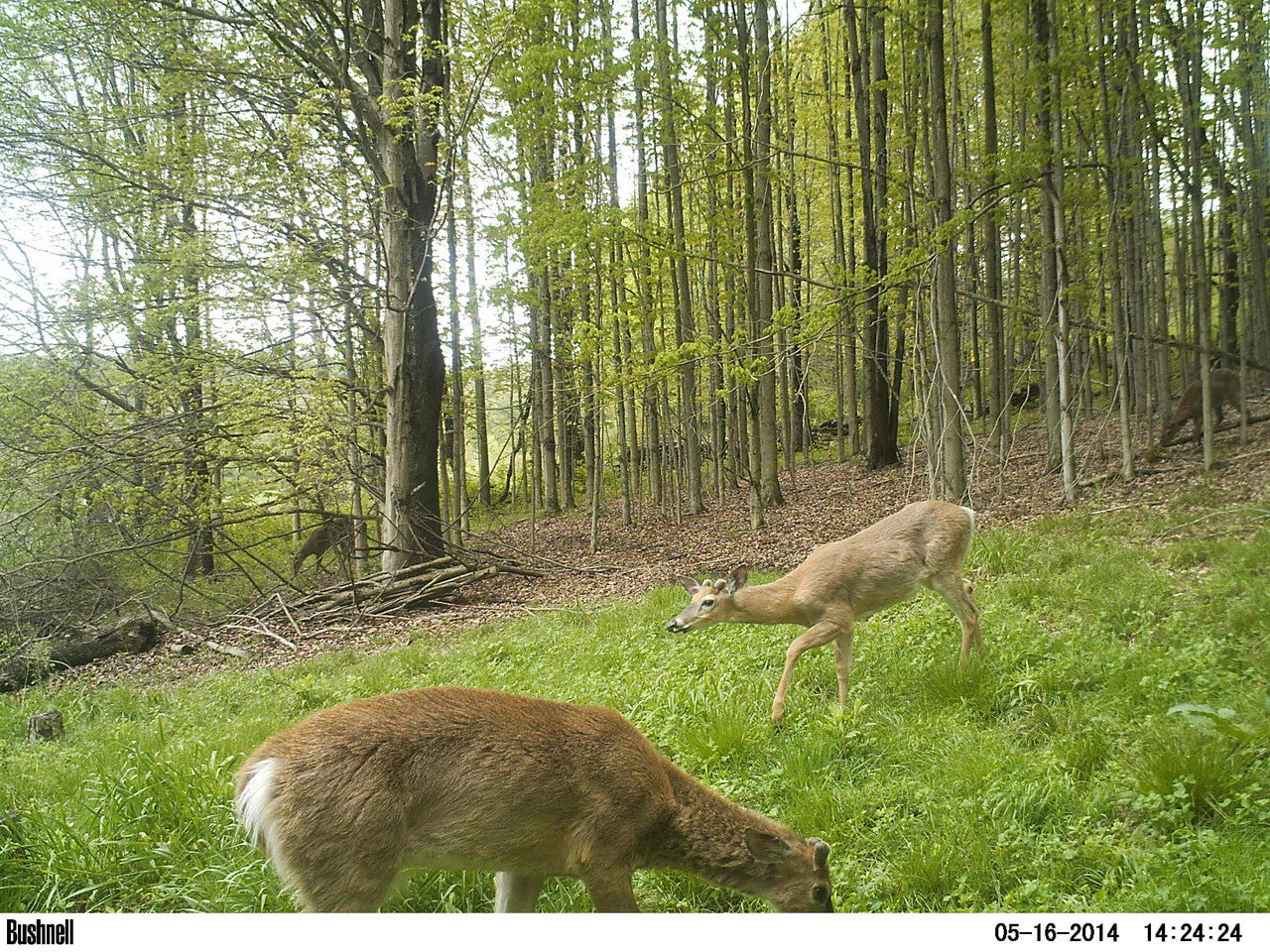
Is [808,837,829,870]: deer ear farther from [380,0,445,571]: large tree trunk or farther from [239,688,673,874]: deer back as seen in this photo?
[380,0,445,571]: large tree trunk

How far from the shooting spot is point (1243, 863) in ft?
8.96

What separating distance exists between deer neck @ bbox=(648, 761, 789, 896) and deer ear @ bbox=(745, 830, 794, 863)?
0.07 ft

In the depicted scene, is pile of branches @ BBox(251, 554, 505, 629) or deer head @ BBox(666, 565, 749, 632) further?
pile of branches @ BBox(251, 554, 505, 629)

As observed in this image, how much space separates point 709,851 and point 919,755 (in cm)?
151

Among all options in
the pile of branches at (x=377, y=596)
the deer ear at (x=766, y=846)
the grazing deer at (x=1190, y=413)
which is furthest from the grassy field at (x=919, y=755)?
the grazing deer at (x=1190, y=413)

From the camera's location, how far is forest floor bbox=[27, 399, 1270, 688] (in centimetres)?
874

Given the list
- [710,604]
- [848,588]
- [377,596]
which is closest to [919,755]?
[848,588]

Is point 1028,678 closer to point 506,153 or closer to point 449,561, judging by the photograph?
point 449,561

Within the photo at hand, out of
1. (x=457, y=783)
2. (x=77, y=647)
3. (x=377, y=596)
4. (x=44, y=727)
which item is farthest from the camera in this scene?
(x=377, y=596)

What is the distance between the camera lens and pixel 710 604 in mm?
5383

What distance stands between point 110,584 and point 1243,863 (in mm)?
11778

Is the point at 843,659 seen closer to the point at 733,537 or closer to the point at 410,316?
the point at 733,537

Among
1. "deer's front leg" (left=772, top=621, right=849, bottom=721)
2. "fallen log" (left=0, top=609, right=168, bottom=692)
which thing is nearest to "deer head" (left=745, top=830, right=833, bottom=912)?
"deer's front leg" (left=772, top=621, right=849, bottom=721)

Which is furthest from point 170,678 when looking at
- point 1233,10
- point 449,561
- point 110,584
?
point 1233,10
